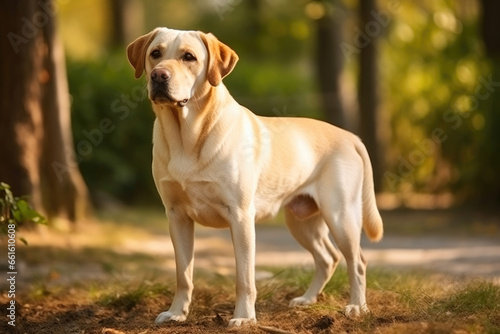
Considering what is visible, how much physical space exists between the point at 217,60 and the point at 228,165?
0.65 m

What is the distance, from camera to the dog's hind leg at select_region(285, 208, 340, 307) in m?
6.34

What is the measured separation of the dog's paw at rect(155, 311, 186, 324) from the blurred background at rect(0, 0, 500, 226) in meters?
4.14

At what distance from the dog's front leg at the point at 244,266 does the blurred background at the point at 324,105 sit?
4494 millimetres

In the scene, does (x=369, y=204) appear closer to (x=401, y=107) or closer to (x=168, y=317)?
(x=168, y=317)

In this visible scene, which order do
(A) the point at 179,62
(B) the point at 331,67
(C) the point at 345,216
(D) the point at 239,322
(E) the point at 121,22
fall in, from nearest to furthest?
(A) the point at 179,62, (D) the point at 239,322, (C) the point at 345,216, (B) the point at 331,67, (E) the point at 121,22

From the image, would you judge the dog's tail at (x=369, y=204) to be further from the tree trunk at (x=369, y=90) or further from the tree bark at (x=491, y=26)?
the tree trunk at (x=369, y=90)

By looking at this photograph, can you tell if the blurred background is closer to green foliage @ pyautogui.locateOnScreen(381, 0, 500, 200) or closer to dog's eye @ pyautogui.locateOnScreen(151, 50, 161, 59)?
green foliage @ pyautogui.locateOnScreen(381, 0, 500, 200)

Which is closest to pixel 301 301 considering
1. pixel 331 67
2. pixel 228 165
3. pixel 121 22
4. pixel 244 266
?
pixel 244 266

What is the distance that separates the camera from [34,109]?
951 cm

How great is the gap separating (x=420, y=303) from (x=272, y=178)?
4.19ft

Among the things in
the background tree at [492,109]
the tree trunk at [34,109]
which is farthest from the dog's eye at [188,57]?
the background tree at [492,109]

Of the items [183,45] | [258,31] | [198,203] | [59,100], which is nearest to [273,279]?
[198,203]

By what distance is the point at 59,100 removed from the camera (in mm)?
10203

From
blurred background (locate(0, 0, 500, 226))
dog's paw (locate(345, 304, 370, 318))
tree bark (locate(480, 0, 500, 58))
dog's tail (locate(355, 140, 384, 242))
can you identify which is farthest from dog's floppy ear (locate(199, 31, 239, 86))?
tree bark (locate(480, 0, 500, 58))
